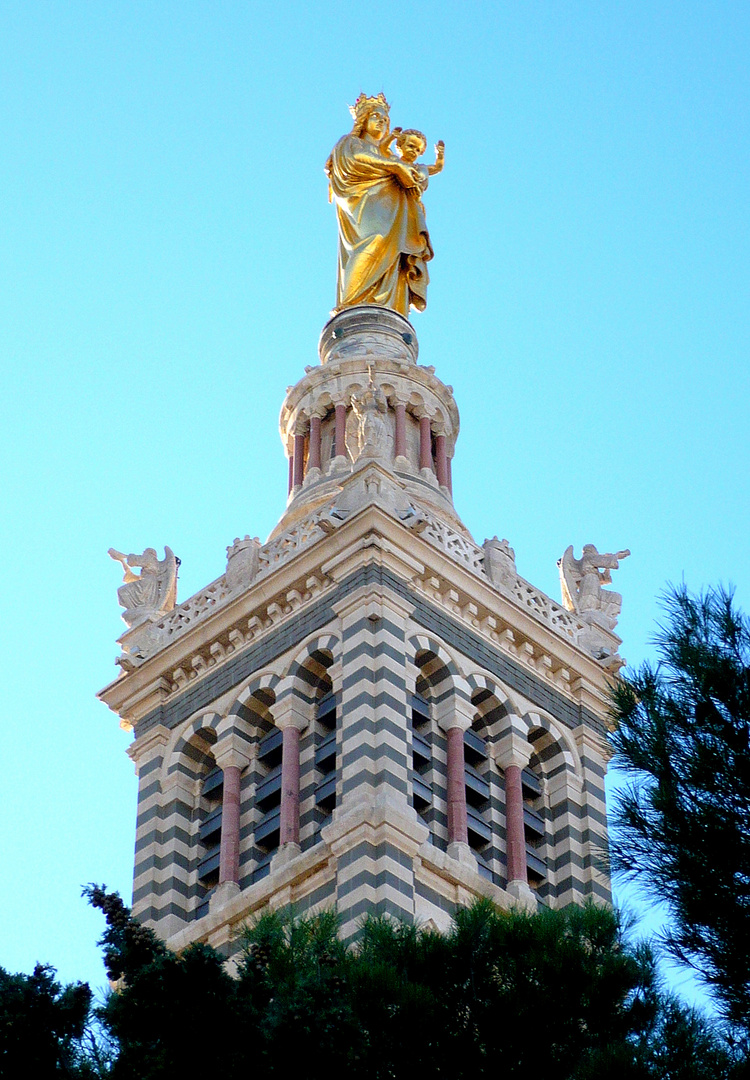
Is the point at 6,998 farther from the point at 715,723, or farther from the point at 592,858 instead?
the point at 592,858

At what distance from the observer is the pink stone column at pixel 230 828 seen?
4056cm

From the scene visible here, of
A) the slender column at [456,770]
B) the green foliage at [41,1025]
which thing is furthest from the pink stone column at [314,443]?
the green foliage at [41,1025]

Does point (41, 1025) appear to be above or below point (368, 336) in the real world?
below

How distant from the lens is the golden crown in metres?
55.6

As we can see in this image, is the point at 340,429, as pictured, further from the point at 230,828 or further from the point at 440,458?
the point at 230,828

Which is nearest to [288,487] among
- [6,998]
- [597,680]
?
[597,680]

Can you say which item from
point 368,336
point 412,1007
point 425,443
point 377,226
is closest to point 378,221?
point 377,226

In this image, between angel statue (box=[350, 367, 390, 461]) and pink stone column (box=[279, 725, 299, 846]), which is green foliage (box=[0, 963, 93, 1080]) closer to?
pink stone column (box=[279, 725, 299, 846])

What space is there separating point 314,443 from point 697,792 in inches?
1052


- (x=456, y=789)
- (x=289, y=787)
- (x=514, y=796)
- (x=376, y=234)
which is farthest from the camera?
(x=376, y=234)

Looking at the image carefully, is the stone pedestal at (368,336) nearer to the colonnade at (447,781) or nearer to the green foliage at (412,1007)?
the colonnade at (447,781)

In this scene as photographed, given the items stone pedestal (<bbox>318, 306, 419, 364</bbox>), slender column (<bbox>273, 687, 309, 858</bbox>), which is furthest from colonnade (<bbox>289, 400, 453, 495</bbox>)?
slender column (<bbox>273, 687, 309, 858</bbox>)

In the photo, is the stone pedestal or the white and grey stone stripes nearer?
the white and grey stone stripes

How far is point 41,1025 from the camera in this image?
24406mm
